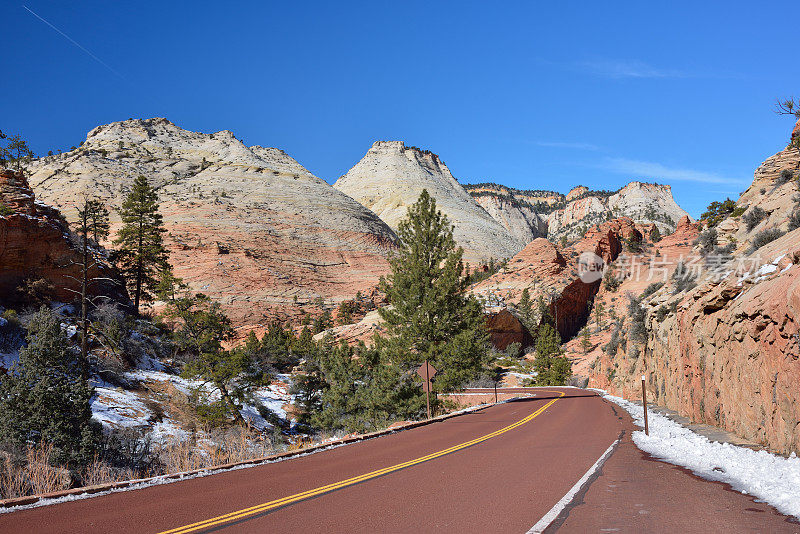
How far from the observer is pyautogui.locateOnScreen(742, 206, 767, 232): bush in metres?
20.3

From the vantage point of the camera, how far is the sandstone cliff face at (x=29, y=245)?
24438 millimetres

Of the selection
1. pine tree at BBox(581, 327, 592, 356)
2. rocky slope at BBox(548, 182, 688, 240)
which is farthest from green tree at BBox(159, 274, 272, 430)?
rocky slope at BBox(548, 182, 688, 240)

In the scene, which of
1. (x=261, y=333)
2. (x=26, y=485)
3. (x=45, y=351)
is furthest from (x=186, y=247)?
(x=26, y=485)

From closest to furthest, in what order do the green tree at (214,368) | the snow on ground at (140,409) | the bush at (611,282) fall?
the snow on ground at (140,409), the green tree at (214,368), the bush at (611,282)

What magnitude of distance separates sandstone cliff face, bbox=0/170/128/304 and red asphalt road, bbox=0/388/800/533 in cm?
2230

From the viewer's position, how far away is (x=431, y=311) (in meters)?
25.2

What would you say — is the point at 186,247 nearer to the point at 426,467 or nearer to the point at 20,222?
the point at 20,222

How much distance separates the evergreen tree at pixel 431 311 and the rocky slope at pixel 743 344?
28.4 ft

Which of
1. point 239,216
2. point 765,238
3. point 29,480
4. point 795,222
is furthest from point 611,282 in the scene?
point 29,480

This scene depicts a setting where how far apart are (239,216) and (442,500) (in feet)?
272

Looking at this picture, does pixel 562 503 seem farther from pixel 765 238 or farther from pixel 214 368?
pixel 214 368

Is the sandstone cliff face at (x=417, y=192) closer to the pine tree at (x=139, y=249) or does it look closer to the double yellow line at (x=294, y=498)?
the pine tree at (x=139, y=249)

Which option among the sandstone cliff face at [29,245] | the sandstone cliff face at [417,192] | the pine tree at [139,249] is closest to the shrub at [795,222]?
the sandstone cliff face at [29,245]

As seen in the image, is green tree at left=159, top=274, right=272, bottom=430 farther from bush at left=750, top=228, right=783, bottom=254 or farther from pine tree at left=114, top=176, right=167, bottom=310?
bush at left=750, top=228, right=783, bottom=254
